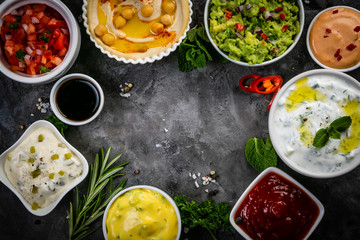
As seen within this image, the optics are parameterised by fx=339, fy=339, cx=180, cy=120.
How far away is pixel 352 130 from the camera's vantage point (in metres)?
2.28

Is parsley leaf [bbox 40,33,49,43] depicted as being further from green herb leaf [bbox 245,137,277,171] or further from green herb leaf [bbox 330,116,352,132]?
green herb leaf [bbox 330,116,352,132]

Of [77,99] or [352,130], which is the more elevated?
[77,99]

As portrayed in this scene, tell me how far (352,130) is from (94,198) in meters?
1.97

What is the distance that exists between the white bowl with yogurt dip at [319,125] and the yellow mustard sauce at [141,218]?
923 millimetres

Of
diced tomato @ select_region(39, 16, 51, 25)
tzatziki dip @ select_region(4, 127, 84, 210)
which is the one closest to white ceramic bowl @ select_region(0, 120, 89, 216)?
tzatziki dip @ select_region(4, 127, 84, 210)

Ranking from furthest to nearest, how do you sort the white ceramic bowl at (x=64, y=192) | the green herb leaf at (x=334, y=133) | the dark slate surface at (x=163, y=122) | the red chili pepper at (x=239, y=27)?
1. the dark slate surface at (x=163, y=122)
2. the white ceramic bowl at (x=64, y=192)
3. the red chili pepper at (x=239, y=27)
4. the green herb leaf at (x=334, y=133)

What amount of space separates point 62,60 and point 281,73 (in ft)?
5.53

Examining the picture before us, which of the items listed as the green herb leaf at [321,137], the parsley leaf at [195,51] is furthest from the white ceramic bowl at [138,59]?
the green herb leaf at [321,137]

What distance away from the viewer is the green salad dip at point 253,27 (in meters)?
2.36

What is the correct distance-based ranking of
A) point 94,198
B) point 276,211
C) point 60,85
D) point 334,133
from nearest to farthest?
1. point 334,133
2. point 276,211
3. point 60,85
4. point 94,198

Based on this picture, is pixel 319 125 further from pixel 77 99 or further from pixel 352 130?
pixel 77 99

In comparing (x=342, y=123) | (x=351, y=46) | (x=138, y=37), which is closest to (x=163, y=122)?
(x=138, y=37)

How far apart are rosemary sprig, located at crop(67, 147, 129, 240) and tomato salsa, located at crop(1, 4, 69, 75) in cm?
80

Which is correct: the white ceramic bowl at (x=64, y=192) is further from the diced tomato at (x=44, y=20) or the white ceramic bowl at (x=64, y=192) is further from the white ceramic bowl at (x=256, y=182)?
the white ceramic bowl at (x=256, y=182)
